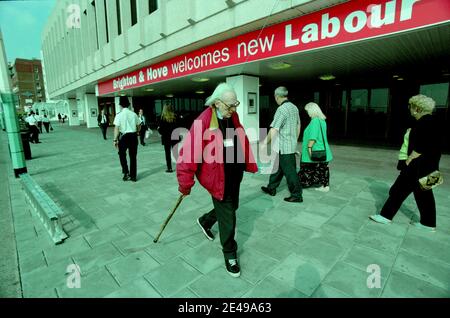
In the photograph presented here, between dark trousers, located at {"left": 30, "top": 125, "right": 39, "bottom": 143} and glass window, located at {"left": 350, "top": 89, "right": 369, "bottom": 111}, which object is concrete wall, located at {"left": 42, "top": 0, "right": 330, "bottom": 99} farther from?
glass window, located at {"left": 350, "top": 89, "right": 369, "bottom": 111}

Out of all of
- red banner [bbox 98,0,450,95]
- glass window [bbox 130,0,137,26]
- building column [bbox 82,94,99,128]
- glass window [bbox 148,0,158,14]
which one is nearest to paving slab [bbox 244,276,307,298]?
red banner [bbox 98,0,450,95]

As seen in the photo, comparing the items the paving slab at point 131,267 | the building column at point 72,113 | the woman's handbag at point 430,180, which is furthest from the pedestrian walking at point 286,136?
the building column at point 72,113

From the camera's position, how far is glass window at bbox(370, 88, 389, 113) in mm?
13205

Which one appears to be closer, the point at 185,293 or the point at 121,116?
the point at 185,293

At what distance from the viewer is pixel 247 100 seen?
9422 mm

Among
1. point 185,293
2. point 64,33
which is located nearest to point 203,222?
point 185,293

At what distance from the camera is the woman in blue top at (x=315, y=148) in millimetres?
4145

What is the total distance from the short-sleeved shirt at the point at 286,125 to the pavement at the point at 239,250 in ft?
3.17

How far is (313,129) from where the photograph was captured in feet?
13.6

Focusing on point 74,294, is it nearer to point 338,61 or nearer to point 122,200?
point 122,200

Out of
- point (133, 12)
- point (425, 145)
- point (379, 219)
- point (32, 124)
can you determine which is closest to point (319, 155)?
point (379, 219)

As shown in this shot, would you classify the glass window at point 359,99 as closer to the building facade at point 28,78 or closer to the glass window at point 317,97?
the glass window at point 317,97

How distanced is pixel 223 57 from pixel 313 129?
483 cm

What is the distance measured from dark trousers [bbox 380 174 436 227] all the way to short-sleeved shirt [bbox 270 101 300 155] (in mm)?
1503
